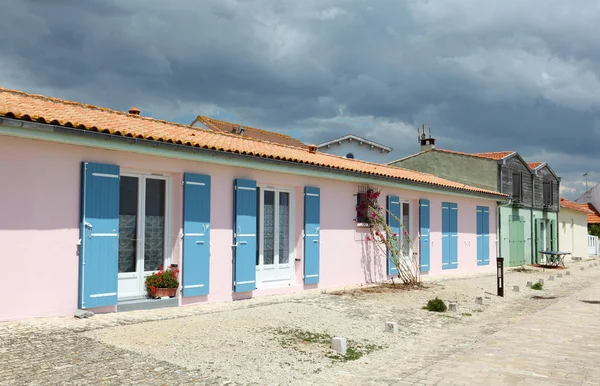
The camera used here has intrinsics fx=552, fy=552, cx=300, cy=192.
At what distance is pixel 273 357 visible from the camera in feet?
20.0

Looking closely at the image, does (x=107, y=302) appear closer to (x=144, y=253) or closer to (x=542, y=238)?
(x=144, y=253)

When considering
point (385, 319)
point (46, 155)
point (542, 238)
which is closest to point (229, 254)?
point (385, 319)

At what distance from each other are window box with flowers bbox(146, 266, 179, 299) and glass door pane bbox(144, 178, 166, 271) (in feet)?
0.76

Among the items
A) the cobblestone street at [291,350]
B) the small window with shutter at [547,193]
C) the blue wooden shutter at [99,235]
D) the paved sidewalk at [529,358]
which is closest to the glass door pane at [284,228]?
the cobblestone street at [291,350]

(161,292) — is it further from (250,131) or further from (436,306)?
(250,131)

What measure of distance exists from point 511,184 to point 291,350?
19.7 meters

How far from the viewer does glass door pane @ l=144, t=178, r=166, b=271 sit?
8.77 metres

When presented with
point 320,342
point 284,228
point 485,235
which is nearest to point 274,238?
point 284,228

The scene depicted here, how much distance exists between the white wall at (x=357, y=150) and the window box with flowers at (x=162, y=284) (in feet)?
80.3

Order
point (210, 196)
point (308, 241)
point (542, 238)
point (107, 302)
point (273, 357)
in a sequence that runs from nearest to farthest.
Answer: point (273, 357) → point (107, 302) → point (210, 196) → point (308, 241) → point (542, 238)

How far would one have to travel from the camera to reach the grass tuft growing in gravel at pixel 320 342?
21.1 feet

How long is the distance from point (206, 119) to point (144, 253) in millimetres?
19577

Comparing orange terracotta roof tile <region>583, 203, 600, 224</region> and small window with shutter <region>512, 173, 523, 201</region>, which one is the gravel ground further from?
orange terracotta roof tile <region>583, 203, 600, 224</region>

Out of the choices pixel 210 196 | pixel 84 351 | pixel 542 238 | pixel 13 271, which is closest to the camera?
pixel 84 351
